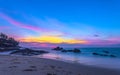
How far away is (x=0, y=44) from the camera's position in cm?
10150

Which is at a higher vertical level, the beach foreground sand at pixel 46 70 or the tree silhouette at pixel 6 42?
the tree silhouette at pixel 6 42

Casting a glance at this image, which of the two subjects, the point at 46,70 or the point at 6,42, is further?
the point at 6,42

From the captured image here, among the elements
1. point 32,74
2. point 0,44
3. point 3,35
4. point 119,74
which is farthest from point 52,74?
point 3,35

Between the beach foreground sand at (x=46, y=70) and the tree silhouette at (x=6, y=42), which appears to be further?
the tree silhouette at (x=6, y=42)

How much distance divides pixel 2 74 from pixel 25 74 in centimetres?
171

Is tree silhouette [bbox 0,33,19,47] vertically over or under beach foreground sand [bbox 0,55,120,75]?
over

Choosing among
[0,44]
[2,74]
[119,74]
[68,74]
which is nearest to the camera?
[2,74]

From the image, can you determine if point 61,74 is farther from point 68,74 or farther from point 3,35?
point 3,35

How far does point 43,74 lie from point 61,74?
4.71 ft

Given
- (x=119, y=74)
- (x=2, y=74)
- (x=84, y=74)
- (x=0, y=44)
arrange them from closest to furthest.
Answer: (x=2, y=74) < (x=84, y=74) < (x=119, y=74) < (x=0, y=44)

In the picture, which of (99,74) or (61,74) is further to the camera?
(99,74)

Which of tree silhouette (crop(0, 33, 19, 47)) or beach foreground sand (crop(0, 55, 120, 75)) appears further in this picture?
tree silhouette (crop(0, 33, 19, 47))

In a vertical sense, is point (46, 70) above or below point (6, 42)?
below

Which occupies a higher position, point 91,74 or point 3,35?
point 3,35
